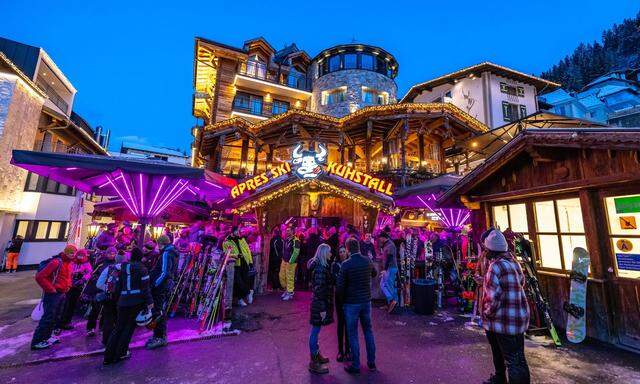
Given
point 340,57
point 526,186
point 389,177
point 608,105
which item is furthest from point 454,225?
point 608,105

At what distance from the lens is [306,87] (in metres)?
31.9

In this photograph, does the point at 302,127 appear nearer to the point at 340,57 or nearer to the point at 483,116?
the point at 340,57

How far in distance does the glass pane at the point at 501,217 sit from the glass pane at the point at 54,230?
86.0ft

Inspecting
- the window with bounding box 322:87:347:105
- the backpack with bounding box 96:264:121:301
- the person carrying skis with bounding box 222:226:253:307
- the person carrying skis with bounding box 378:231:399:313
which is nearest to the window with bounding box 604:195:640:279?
the person carrying skis with bounding box 378:231:399:313

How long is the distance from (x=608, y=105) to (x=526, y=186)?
1993 inches

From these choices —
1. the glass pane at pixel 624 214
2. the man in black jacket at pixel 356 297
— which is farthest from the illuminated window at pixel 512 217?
the man in black jacket at pixel 356 297

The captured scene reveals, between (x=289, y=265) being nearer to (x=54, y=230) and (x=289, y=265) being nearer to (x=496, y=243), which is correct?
(x=496, y=243)

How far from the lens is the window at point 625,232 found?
5.50 metres

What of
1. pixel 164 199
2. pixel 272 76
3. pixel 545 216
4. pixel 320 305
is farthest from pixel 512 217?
pixel 272 76

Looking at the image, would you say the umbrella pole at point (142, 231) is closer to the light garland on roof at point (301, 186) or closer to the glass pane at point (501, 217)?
the light garland on roof at point (301, 186)

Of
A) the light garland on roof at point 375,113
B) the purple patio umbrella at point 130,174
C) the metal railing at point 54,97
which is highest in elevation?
the metal railing at point 54,97

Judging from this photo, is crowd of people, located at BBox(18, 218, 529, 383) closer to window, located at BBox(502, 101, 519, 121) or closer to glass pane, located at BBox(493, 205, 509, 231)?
glass pane, located at BBox(493, 205, 509, 231)

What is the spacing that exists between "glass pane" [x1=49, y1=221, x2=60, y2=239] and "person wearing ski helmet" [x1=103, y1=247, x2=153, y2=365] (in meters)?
20.2

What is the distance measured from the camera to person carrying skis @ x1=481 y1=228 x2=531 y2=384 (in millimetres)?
3609
